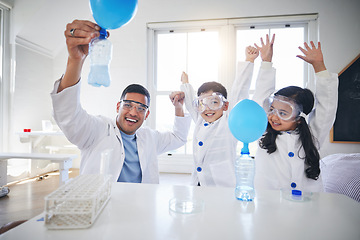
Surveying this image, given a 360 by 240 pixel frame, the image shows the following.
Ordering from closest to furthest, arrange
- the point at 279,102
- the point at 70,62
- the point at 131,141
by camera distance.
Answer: the point at 70,62, the point at 279,102, the point at 131,141

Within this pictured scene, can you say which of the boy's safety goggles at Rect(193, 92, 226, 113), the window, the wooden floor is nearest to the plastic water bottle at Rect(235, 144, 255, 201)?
the boy's safety goggles at Rect(193, 92, 226, 113)

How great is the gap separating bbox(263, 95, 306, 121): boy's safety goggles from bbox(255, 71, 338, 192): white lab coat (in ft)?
0.49

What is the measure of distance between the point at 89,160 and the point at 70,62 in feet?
2.29

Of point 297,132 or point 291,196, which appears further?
point 297,132

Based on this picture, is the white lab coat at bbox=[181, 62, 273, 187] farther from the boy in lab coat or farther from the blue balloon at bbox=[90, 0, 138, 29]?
the blue balloon at bbox=[90, 0, 138, 29]

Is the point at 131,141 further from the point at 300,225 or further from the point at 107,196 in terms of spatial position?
the point at 300,225

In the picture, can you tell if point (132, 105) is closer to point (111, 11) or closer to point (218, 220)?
point (111, 11)

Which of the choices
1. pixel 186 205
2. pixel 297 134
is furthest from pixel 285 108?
pixel 186 205

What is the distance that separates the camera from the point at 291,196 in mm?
891

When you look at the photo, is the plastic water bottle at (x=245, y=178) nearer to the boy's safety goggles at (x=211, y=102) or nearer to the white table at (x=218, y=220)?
the white table at (x=218, y=220)

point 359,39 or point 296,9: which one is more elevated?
point 296,9

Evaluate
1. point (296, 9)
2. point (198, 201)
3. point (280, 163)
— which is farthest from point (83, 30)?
point (296, 9)

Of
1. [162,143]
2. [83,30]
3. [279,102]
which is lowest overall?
[162,143]

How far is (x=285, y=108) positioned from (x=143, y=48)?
3.55 metres
